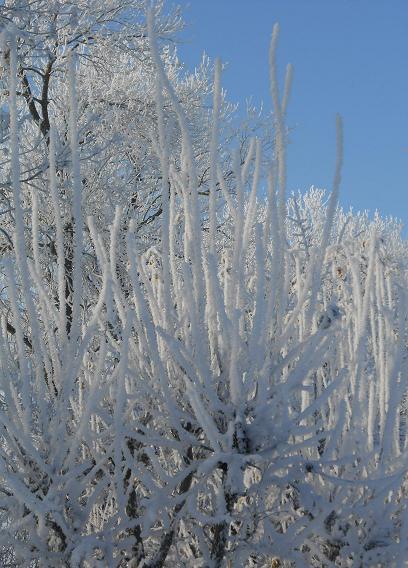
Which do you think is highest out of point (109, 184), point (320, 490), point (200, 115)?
point (200, 115)

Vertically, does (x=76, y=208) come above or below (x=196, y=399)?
above

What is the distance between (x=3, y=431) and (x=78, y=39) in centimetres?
998

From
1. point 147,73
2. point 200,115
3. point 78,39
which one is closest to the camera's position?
point 78,39

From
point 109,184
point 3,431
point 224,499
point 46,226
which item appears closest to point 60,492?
point 3,431

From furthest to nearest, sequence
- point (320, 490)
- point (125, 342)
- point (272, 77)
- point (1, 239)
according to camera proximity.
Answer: point (1, 239), point (320, 490), point (272, 77), point (125, 342)

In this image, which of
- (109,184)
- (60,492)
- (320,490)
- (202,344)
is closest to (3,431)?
(60,492)

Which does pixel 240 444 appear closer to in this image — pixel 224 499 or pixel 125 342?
pixel 224 499

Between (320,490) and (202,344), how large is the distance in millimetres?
821

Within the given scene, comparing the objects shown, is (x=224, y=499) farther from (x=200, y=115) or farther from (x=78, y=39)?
(x=200, y=115)

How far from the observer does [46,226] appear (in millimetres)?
9836

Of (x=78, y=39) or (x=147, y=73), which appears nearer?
(x=78, y=39)

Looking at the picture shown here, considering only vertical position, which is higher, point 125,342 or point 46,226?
point 46,226

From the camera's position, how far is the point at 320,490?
2287mm

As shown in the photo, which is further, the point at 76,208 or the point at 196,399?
the point at 76,208
